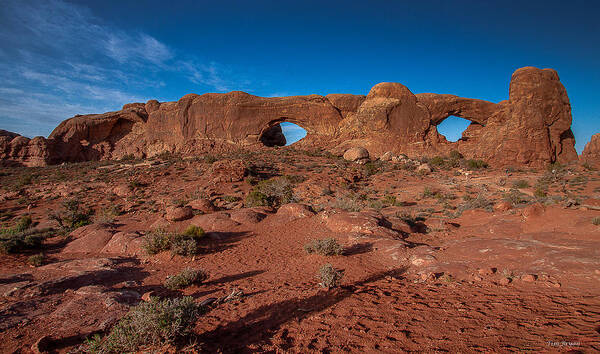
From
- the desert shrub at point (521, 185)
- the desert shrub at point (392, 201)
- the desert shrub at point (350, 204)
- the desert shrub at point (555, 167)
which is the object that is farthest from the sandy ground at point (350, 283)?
the desert shrub at point (555, 167)

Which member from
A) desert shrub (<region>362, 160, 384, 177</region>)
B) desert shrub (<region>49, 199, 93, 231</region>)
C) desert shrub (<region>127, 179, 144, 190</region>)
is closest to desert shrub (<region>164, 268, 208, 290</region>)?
desert shrub (<region>49, 199, 93, 231</region>)

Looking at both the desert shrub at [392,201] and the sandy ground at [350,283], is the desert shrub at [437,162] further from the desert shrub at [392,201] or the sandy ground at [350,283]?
the sandy ground at [350,283]

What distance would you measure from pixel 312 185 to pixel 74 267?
13482 mm

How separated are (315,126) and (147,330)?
3105 centimetres

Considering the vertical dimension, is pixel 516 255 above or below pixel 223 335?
above

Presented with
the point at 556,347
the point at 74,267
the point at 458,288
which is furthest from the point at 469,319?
the point at 74,267

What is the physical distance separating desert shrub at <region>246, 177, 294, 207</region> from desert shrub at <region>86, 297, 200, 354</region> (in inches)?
437

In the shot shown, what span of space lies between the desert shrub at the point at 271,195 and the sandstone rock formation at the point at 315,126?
15.0m

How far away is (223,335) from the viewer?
3275mm

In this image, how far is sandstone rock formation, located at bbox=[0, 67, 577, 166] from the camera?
23828 millimetres

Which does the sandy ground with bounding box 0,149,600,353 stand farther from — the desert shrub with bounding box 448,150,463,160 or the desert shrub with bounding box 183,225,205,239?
the desert shrub with bounding box 448,150,463,160

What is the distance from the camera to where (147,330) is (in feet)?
8.77

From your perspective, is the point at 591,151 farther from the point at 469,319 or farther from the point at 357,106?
the point at 469,319

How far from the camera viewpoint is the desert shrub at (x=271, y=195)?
14.2m
